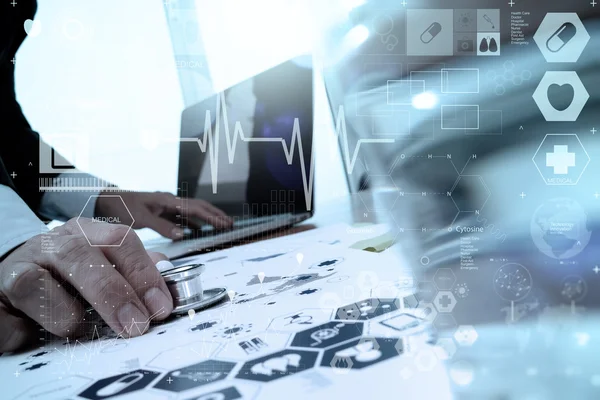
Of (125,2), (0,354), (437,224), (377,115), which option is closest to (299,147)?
(377,115)

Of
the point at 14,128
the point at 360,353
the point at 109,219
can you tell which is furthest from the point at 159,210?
the point at 360,353

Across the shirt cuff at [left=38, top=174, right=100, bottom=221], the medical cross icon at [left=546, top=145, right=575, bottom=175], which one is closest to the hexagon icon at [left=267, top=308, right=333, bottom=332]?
the shirt cuff at [left=38, top=174, right=100, bottom=221]

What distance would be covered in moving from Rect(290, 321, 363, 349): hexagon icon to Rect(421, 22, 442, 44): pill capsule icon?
1.61 feet

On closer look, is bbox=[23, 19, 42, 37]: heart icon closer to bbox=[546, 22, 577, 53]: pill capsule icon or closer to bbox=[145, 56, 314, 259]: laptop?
bbox=[145, 56, 314, 259]: laptop

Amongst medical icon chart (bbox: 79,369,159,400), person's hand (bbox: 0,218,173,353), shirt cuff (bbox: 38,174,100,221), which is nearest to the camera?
medical icon chart (bbox: 79,369,159,400)

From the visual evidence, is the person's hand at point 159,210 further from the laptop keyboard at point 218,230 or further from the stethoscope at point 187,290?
the stethoscope at point 187,290

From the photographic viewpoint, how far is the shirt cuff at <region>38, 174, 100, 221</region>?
0.71 m

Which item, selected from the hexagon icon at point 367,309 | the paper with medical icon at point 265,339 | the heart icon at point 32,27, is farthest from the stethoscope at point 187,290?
the heart icon at point 32,27

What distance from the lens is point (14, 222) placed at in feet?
2.30

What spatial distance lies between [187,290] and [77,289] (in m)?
0.16

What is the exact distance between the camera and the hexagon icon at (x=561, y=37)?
72 centimetres

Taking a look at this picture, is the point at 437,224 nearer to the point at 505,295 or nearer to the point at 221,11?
the point at 505,295

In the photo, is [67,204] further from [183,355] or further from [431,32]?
[431,32]

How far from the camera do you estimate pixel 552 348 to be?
1.89ft
